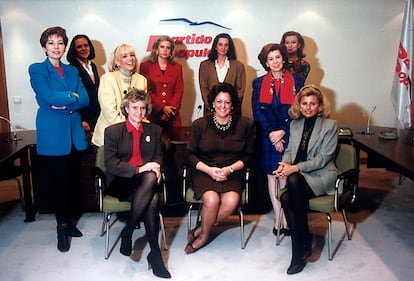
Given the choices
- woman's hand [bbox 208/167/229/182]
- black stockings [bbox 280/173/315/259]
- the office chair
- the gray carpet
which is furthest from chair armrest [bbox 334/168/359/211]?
the office chair

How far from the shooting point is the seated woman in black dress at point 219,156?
3.18 metres

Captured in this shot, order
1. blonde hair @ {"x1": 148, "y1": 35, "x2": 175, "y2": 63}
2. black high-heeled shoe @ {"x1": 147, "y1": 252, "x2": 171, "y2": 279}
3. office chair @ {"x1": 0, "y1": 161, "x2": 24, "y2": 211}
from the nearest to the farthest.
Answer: black high-heeled shoe @ {"x1": 147, "y1": 252, "x2": 171, "y2": 279} < office chair @ {"x1": 0, "y1": 161, "x2": 24, "y2": 211} < blonde hair @ {"x1": 148, "y1": 35, "x2": 175, "y2": 63}

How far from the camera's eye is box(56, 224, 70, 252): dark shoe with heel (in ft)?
10.7

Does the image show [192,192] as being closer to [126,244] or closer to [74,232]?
[126,244]

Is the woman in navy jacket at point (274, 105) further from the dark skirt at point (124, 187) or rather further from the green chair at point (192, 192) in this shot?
the dark skirt at point (124, 187)

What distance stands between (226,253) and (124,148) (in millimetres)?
1063

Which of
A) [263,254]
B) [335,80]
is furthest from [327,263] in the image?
[335,80]

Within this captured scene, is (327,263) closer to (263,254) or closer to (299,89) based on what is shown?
(263,254)

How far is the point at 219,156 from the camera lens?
331 cm

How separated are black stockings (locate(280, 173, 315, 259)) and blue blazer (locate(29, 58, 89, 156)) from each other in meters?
1.62

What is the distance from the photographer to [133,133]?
3.15m

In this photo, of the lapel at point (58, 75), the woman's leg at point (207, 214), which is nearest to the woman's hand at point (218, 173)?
the woman's leg at point (207, 214)

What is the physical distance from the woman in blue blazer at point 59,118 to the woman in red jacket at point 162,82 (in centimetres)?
102

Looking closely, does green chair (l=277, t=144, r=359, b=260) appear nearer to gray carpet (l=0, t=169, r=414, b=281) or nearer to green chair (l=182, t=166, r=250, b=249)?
gray carpet (l=0, t=169, r=414, b=281)
